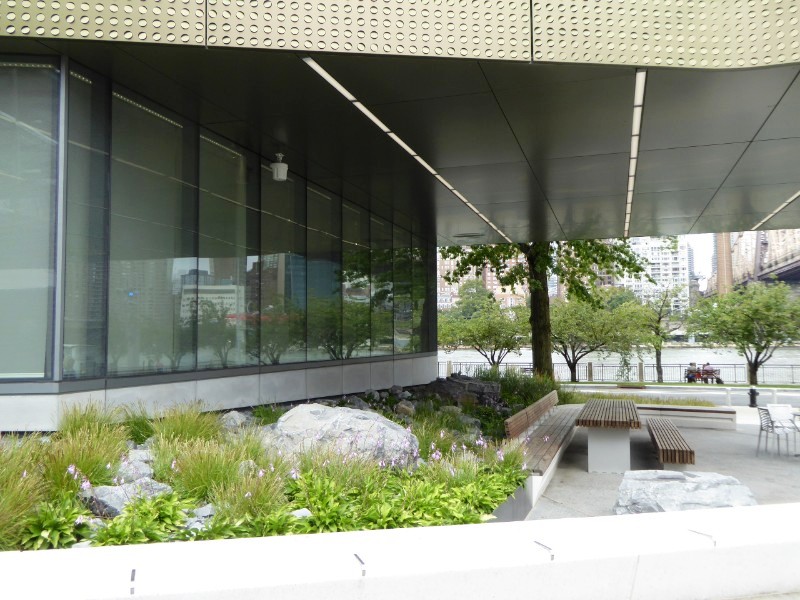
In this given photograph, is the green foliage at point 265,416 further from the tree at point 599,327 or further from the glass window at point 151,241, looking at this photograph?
the tree at point 599,327

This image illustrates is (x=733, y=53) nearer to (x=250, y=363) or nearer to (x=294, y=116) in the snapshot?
(x=294, y=116)

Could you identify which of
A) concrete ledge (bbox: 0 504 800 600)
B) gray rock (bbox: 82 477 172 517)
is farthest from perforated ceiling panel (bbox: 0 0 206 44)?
concrete ledge (bbox: 0 504 800 600)

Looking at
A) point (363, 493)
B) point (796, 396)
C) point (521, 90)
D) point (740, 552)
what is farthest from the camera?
→ point (796, 396)

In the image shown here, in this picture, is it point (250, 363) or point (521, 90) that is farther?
point (250, 363)

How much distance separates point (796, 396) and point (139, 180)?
2875 centimetres

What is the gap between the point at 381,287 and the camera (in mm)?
17094

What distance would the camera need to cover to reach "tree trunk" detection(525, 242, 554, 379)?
71.8 ft

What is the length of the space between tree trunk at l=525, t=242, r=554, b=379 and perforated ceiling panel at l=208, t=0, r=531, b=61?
15418 mm

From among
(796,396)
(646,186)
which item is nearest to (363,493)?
→ (646,186)

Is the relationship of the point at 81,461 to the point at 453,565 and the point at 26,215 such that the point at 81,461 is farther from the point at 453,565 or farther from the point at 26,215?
the point at 26,215

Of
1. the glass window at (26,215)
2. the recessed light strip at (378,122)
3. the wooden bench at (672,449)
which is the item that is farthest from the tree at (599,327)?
the glass window at (26,215)

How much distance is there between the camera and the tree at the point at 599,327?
37906 millimetres

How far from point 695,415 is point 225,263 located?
13164mm

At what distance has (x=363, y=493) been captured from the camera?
5445mm
